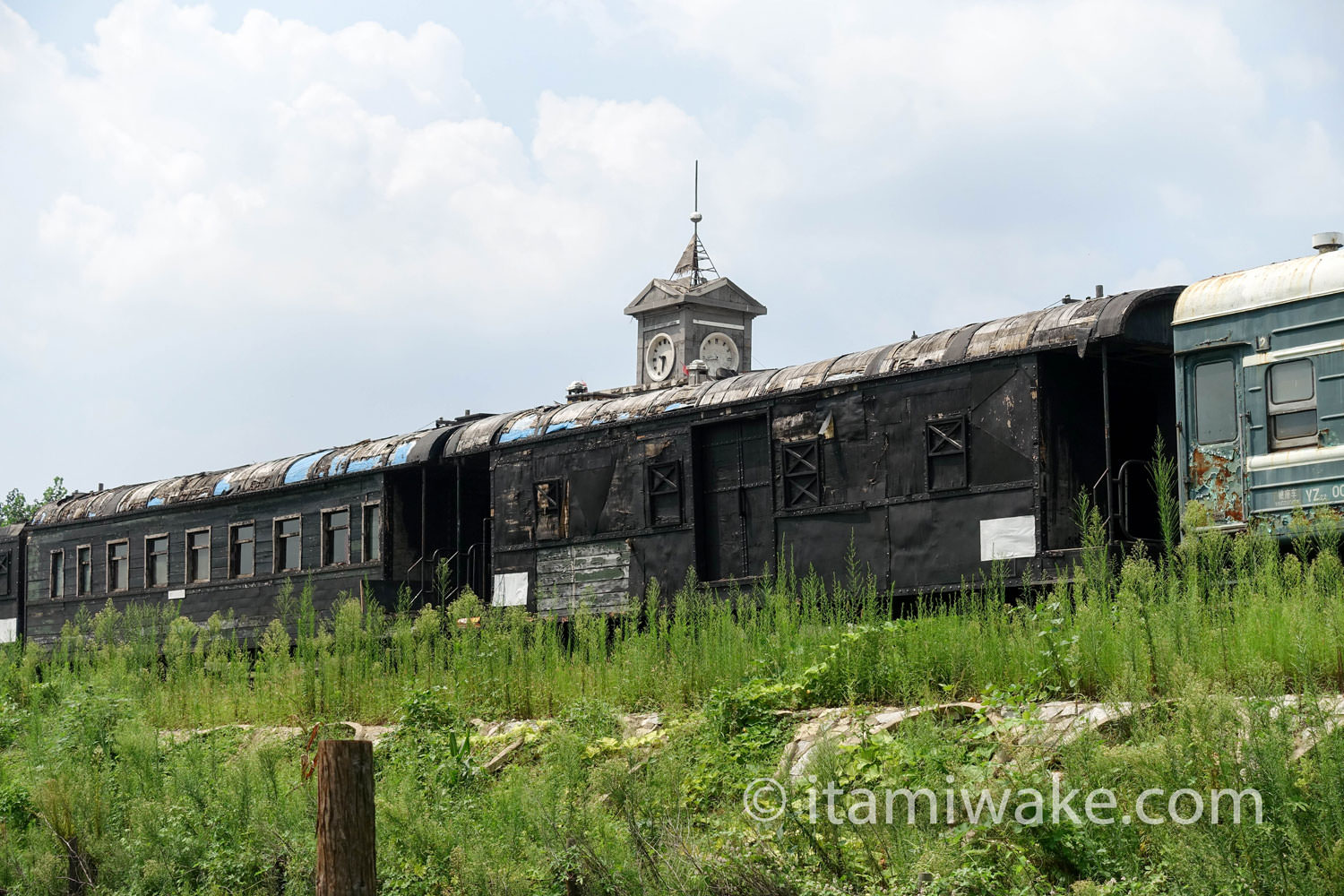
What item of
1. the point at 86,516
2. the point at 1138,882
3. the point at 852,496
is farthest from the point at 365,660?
the point at 86,516

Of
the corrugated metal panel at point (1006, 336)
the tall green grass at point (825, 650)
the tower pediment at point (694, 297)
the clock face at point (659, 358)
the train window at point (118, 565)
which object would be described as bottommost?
the tall green grass at point (825, 650)

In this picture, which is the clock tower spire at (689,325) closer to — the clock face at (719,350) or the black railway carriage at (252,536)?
the clock face at (719,350)

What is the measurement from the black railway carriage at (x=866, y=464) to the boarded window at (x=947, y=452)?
0.04 feet

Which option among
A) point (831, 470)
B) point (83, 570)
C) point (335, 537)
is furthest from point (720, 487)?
point (83, 570)

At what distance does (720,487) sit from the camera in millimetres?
15312

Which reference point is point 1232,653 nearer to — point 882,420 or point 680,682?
point 680,682

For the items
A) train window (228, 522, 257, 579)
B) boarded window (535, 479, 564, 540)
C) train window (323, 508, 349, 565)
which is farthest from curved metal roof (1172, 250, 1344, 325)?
train window (228, 522, 257, 579)

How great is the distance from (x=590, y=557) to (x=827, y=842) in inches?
358

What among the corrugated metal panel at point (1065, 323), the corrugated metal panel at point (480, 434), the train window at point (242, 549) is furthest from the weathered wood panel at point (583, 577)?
the train window at point (242, 549)

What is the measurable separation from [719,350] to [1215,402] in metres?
39.6

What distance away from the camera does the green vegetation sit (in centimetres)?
681

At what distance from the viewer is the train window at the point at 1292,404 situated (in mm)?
11195

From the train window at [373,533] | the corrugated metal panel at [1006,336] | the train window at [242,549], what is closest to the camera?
the corrugated metal panel at [1006,336]

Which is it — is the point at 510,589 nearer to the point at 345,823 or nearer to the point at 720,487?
the point at 720,487
